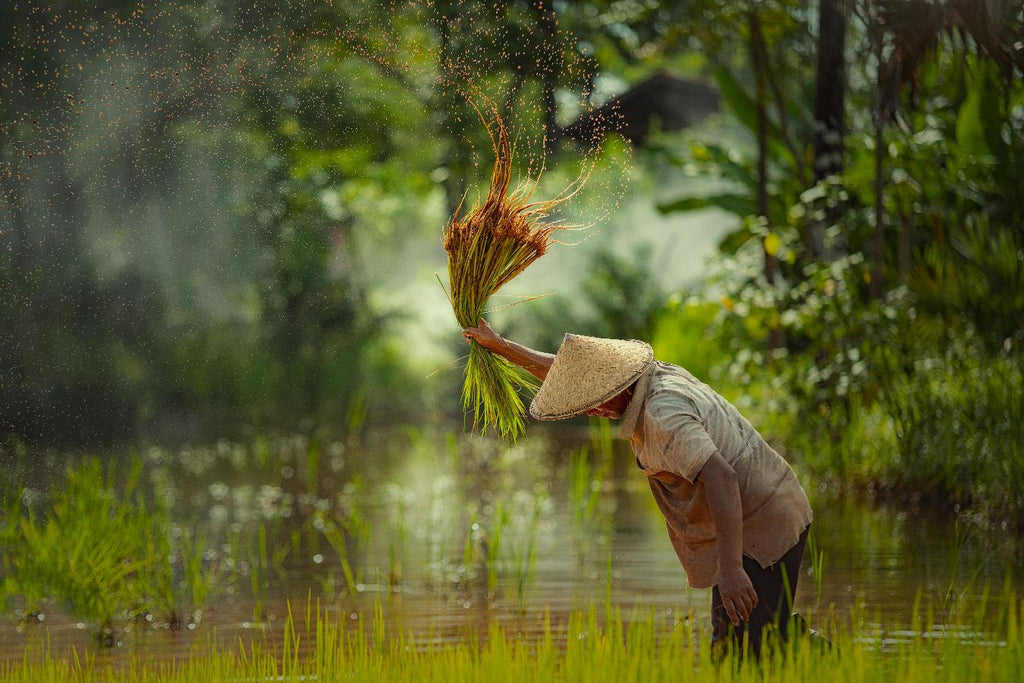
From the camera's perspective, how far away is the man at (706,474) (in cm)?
383

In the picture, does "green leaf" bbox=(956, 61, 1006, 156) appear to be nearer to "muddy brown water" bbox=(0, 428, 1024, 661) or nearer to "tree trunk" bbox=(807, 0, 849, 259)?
"tree trunk" bbox=(807, 0, 849, 259)

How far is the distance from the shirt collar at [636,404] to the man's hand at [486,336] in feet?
1.85

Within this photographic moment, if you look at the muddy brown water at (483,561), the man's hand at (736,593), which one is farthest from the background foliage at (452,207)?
the man's hand at (736,593)

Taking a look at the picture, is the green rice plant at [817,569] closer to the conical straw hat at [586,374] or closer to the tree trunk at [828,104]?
the conical straw hat at [586,374]

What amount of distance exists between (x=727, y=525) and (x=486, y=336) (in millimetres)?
1075

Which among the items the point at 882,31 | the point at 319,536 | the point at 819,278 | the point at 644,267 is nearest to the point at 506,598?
the point at 319,536

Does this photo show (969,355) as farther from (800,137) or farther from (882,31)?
(800,137)

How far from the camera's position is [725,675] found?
3.70 meters

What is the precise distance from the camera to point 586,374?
407 cm

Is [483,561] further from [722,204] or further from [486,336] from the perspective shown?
[722,204]

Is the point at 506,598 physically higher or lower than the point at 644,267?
lower

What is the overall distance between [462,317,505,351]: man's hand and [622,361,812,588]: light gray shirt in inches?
21.7

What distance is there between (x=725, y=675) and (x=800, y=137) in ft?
40.7

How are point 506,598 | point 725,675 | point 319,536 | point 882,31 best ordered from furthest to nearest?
point 319,536 → point 882,31 → point 506,598 → point 725,675
